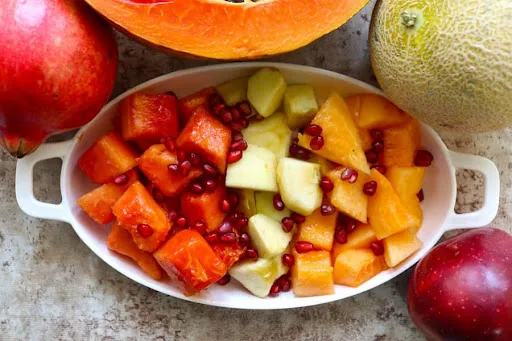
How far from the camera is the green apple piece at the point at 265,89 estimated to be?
1.38m

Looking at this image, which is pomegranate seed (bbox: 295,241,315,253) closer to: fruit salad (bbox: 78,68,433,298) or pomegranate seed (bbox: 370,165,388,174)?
fruit salad (bbox: 78,68,433,298)

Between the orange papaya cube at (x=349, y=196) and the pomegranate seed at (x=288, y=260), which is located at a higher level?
the orange papaya cube at (x=349, y=196)

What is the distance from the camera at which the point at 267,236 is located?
4.53 feet

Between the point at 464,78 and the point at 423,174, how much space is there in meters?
0.33

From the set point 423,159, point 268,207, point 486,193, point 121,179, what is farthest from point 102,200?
point 486,193

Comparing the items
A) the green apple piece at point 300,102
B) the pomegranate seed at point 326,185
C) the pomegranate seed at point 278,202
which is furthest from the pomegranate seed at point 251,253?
the green apple piece at point 300,102

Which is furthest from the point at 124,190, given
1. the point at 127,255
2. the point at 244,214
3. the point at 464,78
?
the point at 464,78

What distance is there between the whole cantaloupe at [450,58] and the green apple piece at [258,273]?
47 cm

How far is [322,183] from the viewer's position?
55.5 inches

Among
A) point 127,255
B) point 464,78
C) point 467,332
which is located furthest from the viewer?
point 127,255

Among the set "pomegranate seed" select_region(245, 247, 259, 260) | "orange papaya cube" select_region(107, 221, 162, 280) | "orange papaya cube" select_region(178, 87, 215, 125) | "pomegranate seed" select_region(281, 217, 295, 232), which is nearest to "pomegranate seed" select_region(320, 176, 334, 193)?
"pomegranate seed" select_region(281, 217, 295, 232)

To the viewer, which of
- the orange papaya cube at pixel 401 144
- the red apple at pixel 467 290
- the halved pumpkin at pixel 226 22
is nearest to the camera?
the halved pumpkin at pixel 226 22

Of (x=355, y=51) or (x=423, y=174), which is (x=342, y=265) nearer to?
(x=423, y=174)

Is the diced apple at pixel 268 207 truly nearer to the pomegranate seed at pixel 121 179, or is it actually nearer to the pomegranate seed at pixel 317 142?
the pomegranate seed at pixel 317 142
